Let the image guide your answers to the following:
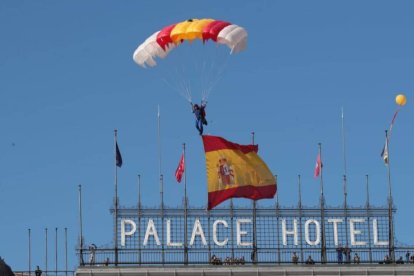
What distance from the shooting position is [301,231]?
14188cm

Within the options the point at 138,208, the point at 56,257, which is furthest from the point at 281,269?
the point at 56,257

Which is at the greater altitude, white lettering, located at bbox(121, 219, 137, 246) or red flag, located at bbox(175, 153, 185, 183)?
red flag, located at bbox(175, 153, 185, 183)

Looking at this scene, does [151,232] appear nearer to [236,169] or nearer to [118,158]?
[118,158]

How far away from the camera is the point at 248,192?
143 meters

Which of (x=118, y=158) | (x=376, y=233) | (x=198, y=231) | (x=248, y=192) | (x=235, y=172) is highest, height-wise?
(x=118, y=158)

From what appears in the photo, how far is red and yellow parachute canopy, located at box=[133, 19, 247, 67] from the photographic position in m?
141

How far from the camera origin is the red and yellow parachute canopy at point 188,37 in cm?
14112

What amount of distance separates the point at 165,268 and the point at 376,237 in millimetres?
15565

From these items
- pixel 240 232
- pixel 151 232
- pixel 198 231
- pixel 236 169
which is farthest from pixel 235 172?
pixel 151 232

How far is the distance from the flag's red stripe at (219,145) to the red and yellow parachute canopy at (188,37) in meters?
6.78

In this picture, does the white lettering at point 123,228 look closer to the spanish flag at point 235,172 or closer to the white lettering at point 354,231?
the spanish flag at point 235,172

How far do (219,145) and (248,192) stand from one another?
421 cm

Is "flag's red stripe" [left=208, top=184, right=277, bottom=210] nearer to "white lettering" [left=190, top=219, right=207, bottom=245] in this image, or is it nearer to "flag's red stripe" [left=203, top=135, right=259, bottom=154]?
"white lettering" [left=190, top=219, right=207, bottom=245]

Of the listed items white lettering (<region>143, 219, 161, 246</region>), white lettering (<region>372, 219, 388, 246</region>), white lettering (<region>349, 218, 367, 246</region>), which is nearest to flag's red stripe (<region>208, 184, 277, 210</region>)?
white lettering (<region>143, 219, 161, 246</region>)
